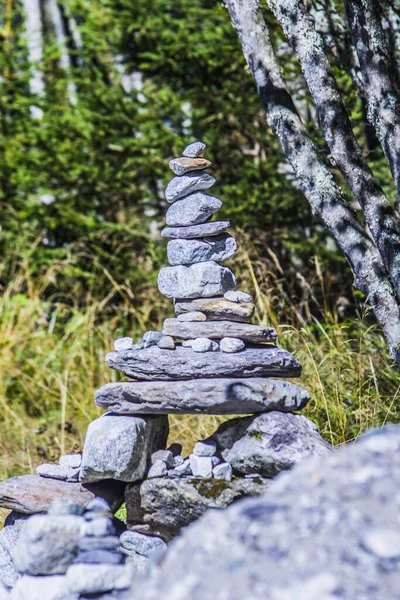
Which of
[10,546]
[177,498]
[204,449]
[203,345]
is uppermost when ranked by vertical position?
[203,345]

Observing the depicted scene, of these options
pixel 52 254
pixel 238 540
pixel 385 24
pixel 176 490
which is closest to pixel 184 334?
pixel 176 490

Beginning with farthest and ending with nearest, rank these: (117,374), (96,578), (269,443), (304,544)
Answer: (117,374) < (269,443) < (96,578) < (304,544)

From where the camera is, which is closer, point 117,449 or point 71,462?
point 117,449

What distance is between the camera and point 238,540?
5.90 feet

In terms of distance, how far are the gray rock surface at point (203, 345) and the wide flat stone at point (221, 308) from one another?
0.52ft

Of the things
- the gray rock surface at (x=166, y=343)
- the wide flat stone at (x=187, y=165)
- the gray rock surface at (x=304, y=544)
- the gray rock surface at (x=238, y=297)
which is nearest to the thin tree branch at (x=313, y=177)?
the wide flat stone at (x=187, y=165)

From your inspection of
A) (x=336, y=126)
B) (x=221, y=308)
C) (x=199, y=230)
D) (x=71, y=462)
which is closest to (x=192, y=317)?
(x=221, y=308)

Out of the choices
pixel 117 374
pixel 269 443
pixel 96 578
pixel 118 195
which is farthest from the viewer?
pixel 118 195

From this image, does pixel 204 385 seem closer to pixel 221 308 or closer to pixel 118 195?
pixel 221 308

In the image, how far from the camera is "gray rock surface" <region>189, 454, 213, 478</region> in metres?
3.20

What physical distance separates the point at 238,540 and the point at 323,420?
2620 mm

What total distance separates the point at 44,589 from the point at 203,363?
112 cm

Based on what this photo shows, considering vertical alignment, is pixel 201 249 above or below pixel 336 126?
below

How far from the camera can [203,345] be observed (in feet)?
11.0
